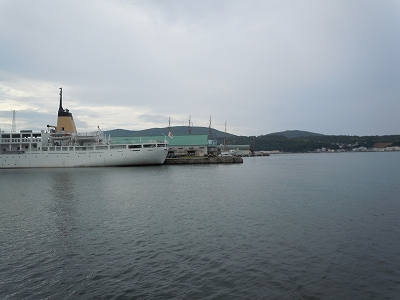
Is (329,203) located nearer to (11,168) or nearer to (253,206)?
(253,206)

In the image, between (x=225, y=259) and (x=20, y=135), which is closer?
(x=225, y=259)

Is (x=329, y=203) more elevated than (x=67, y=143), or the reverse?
(x=67, y=143)

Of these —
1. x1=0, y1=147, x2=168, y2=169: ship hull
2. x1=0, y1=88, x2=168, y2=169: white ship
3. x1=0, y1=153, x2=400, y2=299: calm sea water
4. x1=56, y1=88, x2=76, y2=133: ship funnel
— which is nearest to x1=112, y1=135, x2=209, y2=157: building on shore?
x1=56, y1=88, x2=76, y2=133: ship funnel

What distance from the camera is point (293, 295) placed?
737 cm

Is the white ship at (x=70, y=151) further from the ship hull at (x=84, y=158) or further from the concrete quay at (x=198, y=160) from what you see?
the concrete quay at (x=198, y=160)

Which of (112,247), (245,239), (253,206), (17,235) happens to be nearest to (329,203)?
(253,206)

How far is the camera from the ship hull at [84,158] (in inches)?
2181

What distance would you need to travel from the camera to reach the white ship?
5569 centimetres

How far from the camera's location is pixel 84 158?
186ft

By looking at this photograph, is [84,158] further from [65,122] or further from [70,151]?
[65,122]

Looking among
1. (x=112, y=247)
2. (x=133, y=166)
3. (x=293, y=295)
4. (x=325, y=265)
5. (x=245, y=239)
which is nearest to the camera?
(x=293, y=295)

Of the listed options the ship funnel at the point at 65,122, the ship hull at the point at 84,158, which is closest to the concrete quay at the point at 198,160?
the ship hull at the point at 84,158

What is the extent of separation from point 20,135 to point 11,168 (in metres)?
7.26

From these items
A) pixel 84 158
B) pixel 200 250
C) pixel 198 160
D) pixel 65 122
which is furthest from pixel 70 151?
pixel 200 250
